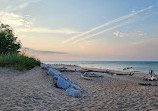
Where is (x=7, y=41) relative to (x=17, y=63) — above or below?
above

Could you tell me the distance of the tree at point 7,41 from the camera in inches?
1088

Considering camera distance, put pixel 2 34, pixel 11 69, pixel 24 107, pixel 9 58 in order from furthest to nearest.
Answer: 1. pixel 2 34
2. pixel 9 58
3. pixel 11 69
4. pixel 24 107

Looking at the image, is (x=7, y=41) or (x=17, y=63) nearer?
(x=17, y=63)

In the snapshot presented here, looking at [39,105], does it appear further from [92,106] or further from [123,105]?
[123,105]

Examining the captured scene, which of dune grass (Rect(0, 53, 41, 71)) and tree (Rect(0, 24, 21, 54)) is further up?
tree (Rect(0, 24, 21, 54))

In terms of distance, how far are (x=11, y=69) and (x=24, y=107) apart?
10902 millimetres

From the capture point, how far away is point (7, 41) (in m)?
28.2

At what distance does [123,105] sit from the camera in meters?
6.38

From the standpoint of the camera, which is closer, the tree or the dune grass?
the dune grass

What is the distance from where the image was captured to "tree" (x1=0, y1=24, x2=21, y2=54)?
27630mm

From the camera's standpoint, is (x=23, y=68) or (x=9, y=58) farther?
(x=9, y=58)

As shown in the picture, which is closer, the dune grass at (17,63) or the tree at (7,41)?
the dune grass at (17,63)

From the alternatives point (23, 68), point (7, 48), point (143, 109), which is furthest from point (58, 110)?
point (7, 48)

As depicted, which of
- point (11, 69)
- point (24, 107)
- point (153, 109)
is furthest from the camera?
point (11, 69)
